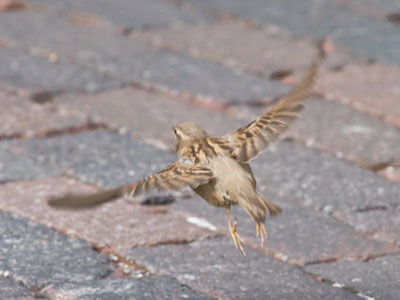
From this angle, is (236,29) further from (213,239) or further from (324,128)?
(213,239)

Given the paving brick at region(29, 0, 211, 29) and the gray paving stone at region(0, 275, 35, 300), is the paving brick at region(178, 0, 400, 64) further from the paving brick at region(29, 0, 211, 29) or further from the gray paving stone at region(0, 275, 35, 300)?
the gray paving stone at region(0, 275, 35, 300)

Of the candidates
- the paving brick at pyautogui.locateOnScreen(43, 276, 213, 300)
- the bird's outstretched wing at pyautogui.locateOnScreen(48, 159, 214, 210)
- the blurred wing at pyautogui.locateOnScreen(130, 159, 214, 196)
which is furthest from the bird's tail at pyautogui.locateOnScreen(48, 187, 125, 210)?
the paving brick at pyautogui.locateOnScreen(43, 276, 213, 300)

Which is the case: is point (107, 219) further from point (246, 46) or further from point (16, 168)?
point (246, 46)

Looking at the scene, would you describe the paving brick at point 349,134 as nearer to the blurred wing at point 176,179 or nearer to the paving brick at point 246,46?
the paving brick at point 246,46

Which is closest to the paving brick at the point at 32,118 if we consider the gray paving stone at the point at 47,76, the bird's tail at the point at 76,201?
the gray paving stone at the point at 47,76

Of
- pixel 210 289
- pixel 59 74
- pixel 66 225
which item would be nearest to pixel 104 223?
pixel 66 225

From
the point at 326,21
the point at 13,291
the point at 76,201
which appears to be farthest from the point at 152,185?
the point at 326,21
